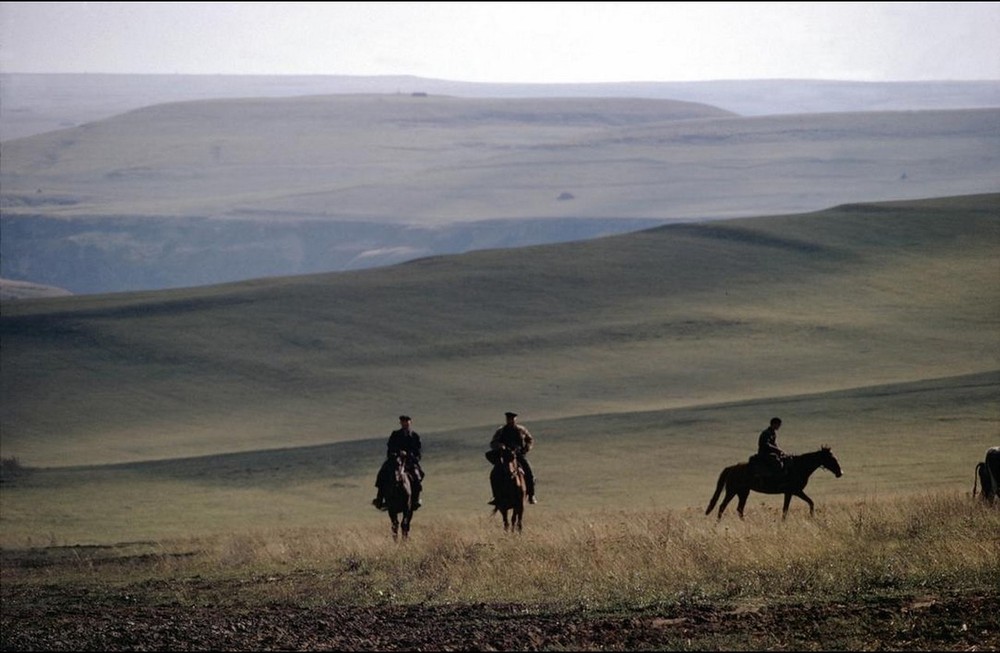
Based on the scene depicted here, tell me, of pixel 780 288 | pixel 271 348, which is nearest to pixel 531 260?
pixel 780 288

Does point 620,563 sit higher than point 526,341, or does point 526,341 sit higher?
point 526,341

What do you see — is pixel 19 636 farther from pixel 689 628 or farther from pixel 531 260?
pixel 531 260

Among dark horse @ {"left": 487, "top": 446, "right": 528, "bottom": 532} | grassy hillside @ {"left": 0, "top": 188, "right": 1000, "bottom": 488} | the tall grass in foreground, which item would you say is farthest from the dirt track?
grassy hillside @ {"left": 0, "top": 188, "right": 1000, "bottom": 488}

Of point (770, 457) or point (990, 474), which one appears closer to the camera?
point (990, 474)

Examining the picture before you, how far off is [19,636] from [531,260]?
81.8 m

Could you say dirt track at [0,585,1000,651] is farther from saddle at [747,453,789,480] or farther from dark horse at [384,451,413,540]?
dark horse at [384,451,413,540]

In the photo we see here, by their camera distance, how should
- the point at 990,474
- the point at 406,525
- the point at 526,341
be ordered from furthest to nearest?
the point at 526,341
the point at 406,525
the point at 990,474

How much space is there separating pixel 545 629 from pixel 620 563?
13.5ft

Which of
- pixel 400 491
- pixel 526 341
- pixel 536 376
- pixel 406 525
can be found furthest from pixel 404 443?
pixel 526 341

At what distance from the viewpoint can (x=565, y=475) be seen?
1588 inches

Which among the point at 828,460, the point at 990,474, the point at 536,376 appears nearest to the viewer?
the point at 990,474

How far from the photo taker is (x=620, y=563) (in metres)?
16.6

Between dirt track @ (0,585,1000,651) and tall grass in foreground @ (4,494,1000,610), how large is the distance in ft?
2.88

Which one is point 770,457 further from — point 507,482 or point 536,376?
point 536,376
